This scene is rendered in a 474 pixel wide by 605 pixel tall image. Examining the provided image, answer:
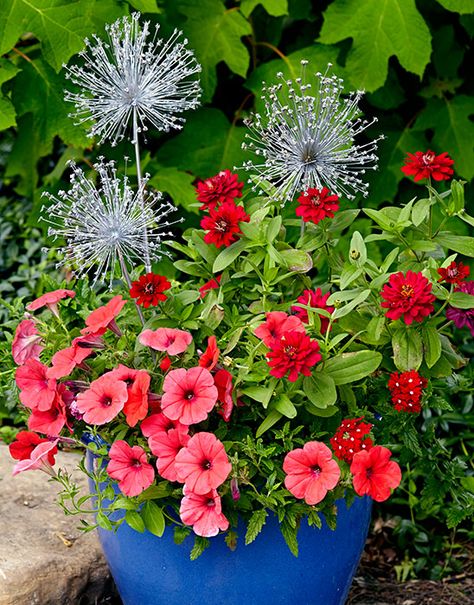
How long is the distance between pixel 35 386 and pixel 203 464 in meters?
0.43

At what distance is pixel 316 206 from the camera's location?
2104 mm

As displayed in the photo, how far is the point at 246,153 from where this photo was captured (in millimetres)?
3207

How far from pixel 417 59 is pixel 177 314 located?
4.02ft

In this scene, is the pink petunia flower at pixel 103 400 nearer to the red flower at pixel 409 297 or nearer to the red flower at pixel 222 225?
the red flower at pixel 222 225

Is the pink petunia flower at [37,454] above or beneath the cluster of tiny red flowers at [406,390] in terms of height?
beneath

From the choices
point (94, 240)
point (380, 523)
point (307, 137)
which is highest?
point (307, 137)

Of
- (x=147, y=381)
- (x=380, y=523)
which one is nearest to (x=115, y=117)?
(x=147, y=381)

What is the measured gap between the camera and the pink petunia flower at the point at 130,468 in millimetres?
1925

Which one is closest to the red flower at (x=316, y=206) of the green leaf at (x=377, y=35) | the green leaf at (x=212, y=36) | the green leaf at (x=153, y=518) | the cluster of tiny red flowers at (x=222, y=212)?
the cluster of tiny red flowers at (x=222, y=212)

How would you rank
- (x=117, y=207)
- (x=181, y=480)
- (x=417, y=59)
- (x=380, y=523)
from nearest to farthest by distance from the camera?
(x=181, y=480) → (x=117, y=207) → (x=417, y=59) → (x=380, y=523)

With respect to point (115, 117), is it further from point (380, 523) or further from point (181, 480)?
point (380, 523)

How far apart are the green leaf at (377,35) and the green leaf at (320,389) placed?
4.17 ft

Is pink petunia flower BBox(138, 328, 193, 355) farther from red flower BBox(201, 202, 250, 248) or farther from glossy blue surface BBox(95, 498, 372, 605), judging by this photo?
glossy blue surface BBox(95, 498, 372, 605)

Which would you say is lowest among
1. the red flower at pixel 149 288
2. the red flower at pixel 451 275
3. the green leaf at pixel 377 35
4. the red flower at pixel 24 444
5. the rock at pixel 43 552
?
the rock at pixel 43 552
